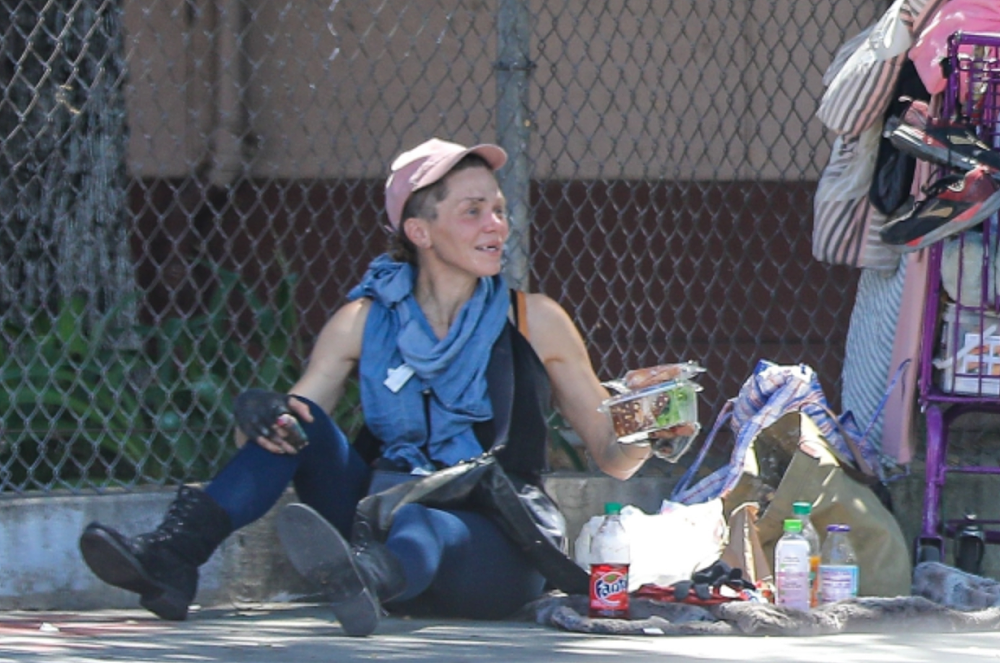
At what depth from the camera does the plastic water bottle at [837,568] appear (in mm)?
4461

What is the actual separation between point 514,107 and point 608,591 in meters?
1.69

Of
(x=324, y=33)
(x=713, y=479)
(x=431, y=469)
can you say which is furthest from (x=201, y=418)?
(x=324, y=33)

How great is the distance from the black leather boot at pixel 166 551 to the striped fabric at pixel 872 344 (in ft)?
6.61

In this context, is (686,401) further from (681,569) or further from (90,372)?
(90,372)

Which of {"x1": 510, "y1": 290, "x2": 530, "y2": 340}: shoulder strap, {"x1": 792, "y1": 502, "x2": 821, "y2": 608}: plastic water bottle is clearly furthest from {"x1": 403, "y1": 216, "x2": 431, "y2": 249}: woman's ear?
{"x1": 792, "y1": 502, "x2": 821, "y2": 608}: plastic water bottle

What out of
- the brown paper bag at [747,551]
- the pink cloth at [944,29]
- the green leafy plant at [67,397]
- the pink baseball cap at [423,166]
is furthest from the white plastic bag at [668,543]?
the green leafy plant at [67,397]

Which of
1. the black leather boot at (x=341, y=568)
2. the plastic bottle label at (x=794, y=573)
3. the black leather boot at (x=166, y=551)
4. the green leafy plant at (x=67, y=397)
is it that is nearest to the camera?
the black leather boot at (x=341, y=568)

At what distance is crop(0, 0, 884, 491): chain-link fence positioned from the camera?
227 inches

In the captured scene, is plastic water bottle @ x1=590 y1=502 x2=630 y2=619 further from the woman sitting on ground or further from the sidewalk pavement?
the woman sitting on ground

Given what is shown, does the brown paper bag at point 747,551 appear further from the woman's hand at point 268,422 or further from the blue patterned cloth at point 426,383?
the woman's hand at point 268,422

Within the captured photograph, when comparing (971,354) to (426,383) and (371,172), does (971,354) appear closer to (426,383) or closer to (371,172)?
(426,383)

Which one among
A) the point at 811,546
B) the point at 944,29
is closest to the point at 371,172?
the point at 944,29

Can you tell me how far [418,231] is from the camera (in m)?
4.62

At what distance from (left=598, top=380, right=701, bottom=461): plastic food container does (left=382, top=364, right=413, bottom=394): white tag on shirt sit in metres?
0.57
